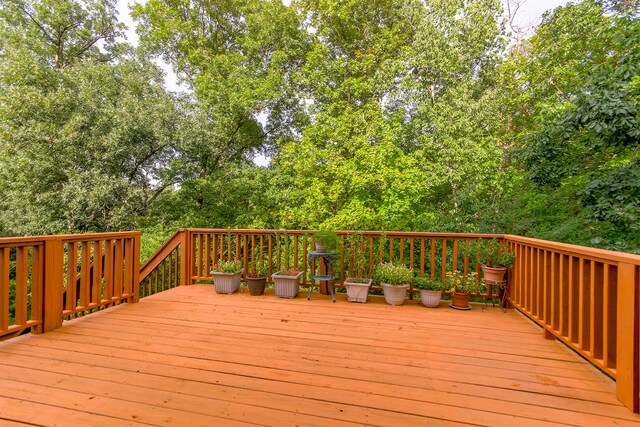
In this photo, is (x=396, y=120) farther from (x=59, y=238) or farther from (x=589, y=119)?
(x=59, y=238)

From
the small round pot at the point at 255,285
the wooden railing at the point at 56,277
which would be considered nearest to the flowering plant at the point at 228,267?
the small round pot at the point at 255,285

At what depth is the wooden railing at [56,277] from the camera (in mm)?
2279

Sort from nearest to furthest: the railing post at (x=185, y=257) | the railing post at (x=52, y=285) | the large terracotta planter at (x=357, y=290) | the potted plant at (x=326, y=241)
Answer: the railing post at (x=52, y=285), the large terracotta planter at (x=357, y=290), the potted plant at (x=326, y=241), the railing post at (x=185, y=257)

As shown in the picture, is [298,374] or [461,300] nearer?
[298,374]

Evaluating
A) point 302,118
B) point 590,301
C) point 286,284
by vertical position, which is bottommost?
point 286,284

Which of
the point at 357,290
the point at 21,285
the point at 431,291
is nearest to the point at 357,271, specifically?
the point at 357,290

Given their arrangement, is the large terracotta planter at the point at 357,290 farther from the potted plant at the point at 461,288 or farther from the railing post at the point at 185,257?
the railing post at the point at 185,257

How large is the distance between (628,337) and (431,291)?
1894mm

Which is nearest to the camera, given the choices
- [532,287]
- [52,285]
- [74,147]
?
[52,285]

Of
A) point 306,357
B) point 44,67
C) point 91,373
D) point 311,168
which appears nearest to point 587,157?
point 311,168

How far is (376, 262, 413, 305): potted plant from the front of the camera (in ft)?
11.2

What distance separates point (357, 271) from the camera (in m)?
3.79

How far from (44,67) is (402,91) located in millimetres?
9174

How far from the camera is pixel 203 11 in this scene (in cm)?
1052
